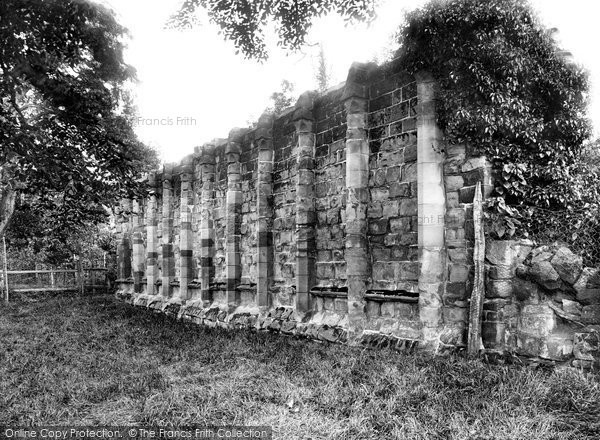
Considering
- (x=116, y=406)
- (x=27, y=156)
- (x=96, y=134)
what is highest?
(x=96, y=134)

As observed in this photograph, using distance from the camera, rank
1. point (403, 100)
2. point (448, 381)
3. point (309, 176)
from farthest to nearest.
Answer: point (309, 176), point (403, 100), point (448, 381)

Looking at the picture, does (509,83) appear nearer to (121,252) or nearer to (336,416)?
(336,416)

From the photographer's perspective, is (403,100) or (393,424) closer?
(393,424)

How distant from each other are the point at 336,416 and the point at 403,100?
4.98 meters

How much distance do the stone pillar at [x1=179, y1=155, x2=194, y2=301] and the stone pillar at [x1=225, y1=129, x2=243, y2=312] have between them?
9.36 ft

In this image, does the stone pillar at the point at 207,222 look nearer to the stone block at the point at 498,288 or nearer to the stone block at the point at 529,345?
the stone block at the point at 498,288

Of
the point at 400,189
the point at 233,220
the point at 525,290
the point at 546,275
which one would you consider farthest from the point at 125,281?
the point at 546,275

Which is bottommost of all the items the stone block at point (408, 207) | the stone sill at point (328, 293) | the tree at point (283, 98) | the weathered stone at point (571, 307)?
the stone sill at point (328, 293)

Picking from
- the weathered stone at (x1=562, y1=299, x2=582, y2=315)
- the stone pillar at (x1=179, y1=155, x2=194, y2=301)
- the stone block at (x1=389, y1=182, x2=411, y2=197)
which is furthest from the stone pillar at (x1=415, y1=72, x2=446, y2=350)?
the stone pillar at (x1=179, y1=155, x2=194, y2=301)

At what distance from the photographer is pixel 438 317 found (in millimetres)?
6809

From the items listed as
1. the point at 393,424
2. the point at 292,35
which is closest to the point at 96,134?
the point at 292,35

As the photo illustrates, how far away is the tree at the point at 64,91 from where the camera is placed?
4.88m

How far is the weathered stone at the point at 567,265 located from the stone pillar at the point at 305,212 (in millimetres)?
4581

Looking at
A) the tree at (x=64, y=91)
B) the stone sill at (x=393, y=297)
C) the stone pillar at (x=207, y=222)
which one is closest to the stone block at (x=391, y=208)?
the stone sill at (x=393, y=297)
